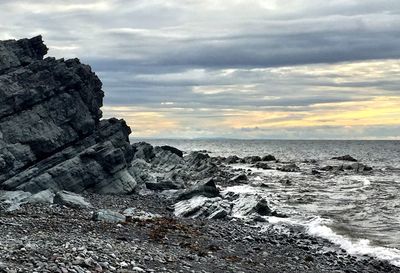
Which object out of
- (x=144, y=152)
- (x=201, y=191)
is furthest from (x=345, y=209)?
(x=144, y=152)

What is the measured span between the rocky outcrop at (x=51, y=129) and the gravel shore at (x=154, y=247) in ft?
39.1

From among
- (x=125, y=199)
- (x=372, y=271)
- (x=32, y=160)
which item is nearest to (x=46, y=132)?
(x=32, y=160)

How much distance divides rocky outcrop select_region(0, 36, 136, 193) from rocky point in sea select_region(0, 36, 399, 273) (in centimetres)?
10

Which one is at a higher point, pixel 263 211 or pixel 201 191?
pixel 201 191

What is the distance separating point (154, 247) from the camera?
23.2 meters

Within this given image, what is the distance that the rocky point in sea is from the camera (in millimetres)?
20391

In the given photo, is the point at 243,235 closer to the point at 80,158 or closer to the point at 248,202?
the point at 248,202

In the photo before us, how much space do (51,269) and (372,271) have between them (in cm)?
1629

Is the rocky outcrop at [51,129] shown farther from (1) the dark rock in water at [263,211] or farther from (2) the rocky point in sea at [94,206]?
(1) the dark rock in water at [263,211]

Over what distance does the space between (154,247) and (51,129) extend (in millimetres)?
28137

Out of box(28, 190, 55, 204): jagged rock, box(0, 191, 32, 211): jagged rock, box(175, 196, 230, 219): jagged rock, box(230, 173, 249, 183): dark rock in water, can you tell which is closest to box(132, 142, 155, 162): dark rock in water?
box(230, 173, 249, 183): dark rock in water

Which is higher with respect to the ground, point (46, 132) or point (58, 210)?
point (46, 132)

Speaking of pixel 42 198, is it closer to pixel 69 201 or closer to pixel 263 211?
pixel 69 201

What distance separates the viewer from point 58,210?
3108 centimetres
